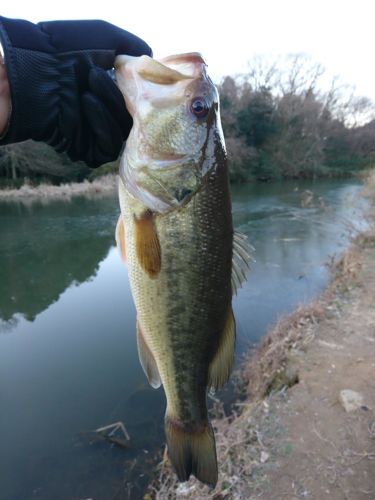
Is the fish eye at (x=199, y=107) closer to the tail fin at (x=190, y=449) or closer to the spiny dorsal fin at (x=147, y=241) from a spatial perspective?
the spiny dorsal fin at (x=147, y=241)

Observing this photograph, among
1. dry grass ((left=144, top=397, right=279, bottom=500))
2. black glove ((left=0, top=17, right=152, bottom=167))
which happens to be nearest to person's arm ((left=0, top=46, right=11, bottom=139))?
black glove ((left=0, top=17, right=152, bottom=167))

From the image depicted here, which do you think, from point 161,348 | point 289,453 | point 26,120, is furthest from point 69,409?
point 26,120

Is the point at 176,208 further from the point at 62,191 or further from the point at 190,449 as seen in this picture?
the point at 62,191

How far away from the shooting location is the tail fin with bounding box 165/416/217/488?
1.88m

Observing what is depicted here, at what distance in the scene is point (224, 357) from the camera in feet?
6.07

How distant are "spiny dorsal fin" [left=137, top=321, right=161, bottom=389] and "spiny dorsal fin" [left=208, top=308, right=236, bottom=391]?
0.28 m

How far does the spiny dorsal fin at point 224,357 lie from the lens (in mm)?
1824

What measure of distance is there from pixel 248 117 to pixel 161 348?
36.9 m

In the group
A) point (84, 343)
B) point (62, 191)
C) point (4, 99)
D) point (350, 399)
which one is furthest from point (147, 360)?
point (62, 191)

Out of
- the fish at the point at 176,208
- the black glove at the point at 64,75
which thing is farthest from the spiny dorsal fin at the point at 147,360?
the black glove at the point at 64,75

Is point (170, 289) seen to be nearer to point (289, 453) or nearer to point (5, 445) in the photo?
point (289, 453)

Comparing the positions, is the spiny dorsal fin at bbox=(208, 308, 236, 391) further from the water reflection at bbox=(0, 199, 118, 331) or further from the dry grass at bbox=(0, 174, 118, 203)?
the dry grass at bbox=(0, 174, 118, 203)

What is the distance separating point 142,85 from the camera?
1509 millimetres

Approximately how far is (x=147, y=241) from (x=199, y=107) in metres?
0.63
